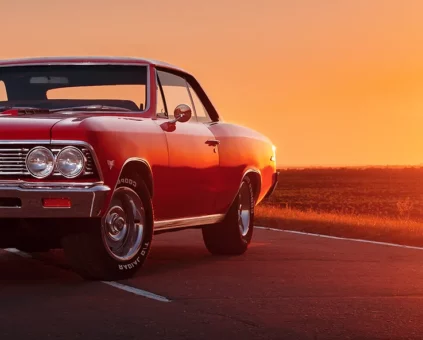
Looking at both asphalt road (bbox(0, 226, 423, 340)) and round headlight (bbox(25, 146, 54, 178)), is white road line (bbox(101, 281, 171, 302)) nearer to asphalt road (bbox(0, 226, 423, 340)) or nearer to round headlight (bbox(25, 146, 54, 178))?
asphalt road (bbox(0, 226, 423, 340))

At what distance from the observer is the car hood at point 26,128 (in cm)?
890

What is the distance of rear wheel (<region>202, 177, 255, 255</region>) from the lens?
39.2ft

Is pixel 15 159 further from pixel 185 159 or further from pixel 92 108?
pixel 185 159

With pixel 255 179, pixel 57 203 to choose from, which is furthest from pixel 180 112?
pixel 255 179

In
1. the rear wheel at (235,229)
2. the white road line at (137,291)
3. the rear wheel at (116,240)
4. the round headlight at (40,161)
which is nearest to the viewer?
the white road line at (137,291)

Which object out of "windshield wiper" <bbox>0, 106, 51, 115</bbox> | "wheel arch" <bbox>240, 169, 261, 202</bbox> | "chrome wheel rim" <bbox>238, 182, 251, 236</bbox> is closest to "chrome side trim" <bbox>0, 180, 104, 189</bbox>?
"windshield wiper" <bbox>0, 106, 51, 115</bbox>

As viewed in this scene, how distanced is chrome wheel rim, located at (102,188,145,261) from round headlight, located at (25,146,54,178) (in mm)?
723

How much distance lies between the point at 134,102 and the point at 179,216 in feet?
3.80

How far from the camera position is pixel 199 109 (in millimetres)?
11672

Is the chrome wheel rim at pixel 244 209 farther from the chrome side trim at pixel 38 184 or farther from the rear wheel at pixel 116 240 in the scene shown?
the chrome side trim at pixel 38 184

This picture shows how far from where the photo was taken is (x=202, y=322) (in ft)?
23.8

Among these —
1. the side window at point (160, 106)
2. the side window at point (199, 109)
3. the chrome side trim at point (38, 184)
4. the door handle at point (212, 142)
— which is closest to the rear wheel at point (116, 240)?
the chrome side trim at point (38, 184)

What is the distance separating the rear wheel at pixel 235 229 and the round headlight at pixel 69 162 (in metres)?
3.28

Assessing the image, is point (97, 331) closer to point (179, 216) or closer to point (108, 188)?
point (108, 188)
